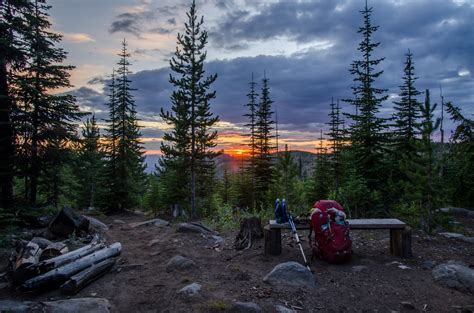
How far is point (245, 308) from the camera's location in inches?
207

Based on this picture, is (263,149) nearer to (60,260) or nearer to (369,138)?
(369,138)

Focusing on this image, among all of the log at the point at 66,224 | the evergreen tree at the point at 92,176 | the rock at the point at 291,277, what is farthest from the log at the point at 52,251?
the evergreen tree at the point at 92,176

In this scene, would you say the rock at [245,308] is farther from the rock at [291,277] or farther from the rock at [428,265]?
the rock at [428,265]

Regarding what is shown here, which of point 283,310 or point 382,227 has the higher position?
point 382,227

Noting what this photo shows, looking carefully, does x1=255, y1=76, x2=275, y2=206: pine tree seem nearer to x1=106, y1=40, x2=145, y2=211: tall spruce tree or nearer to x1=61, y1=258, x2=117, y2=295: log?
x1=106, y1=40, x2=145, y2=211: tall spruce tree

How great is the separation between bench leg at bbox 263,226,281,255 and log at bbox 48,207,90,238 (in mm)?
6494

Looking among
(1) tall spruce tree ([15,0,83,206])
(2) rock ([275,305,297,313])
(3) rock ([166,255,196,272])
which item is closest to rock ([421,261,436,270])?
(2) rock ([275,305,297,313])

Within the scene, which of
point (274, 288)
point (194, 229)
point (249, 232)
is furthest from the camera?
point (194, 229)

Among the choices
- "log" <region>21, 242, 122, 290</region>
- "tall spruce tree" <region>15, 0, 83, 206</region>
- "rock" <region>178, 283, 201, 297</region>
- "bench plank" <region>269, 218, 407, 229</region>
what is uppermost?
"tall spruce tree" <region>15, 0, 83, 206</region>

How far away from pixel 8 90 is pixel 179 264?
11.8 m

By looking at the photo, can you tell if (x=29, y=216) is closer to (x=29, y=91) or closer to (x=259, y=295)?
(x=29, y=91)

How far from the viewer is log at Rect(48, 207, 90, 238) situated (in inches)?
392

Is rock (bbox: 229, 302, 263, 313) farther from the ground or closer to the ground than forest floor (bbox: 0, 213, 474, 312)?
farther from the ground

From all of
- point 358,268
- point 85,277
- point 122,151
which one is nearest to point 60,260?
point 85,277
